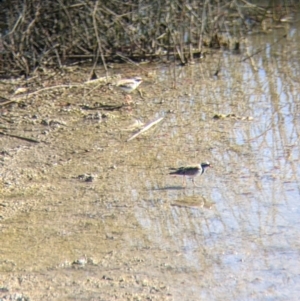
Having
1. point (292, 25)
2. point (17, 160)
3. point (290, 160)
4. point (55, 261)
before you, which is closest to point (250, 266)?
point (55, 261)

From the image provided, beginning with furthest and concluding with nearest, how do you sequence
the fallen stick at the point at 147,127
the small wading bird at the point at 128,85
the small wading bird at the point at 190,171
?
the small wading bird at the point at 128,85, the fallen stick at the point at 147,127, the small wading bird at the point at 190,171

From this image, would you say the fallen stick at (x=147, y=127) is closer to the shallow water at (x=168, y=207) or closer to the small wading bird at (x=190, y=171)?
the shallow water at (x=168, y=207)

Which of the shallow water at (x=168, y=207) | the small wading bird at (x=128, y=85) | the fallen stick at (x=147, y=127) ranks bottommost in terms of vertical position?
the small wading bird at (x=128, y=85)

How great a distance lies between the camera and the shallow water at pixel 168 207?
4.48m

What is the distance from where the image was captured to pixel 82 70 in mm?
8695

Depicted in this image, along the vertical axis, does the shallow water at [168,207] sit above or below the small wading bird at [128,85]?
above

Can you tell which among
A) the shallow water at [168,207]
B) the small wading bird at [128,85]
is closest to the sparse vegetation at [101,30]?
the small wading bird at [128,85]

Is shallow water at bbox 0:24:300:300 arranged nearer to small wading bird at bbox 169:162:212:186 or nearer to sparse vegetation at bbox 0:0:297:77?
small wading bird at bbox 169:162:212:186

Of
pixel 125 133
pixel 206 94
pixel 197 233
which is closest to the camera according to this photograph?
pixel 197 233

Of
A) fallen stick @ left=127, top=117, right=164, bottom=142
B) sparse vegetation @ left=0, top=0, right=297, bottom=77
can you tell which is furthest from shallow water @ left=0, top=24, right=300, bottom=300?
sparse vegetation @ left=0, top=0, right=297, bottom=77

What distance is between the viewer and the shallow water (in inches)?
176

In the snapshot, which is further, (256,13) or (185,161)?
(256,13)

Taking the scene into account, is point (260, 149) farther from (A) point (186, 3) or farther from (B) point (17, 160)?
(A) point (186, 3)

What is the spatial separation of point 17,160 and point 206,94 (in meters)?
2.20
